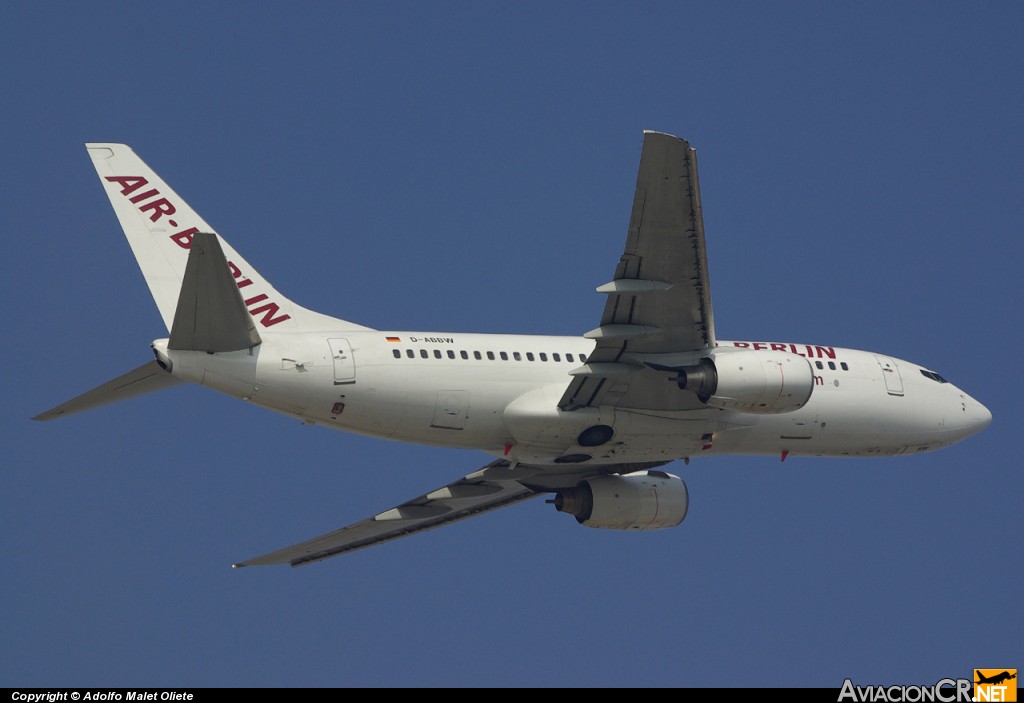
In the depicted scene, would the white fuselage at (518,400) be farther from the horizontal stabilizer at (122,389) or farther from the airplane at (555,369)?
the horizontal stabilizer at (122,389)

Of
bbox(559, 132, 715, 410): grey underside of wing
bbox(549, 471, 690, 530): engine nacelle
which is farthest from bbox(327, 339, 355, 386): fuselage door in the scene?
bbox(549, 471, 690, 530): engine nacelle

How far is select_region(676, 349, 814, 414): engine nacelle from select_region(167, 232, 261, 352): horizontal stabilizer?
9.30 meters

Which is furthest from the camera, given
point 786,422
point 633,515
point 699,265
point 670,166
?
point 633,515

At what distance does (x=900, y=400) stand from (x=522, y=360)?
10002mm

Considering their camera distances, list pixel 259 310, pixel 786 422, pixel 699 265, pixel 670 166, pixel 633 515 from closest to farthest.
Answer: pixel 670 166
pixel 699 265
pixel 259 310
pixel 786 422
pixel 633 515

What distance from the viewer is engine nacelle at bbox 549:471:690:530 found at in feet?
130

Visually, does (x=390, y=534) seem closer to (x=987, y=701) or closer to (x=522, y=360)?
(x=522, y=360)

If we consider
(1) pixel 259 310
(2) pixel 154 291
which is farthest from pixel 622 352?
(2) pixel 154 291

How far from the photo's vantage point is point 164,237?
34.4 meters

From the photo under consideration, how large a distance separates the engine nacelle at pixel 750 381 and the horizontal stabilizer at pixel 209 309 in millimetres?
9301

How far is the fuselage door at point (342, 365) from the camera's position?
32.9 m

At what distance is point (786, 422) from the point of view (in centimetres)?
3728

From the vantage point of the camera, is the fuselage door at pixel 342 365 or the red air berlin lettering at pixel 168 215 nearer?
the fuselage door at pixel 342 365

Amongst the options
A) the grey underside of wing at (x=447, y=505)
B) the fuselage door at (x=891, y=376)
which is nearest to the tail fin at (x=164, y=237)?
the grey underside of wing at (x=447, y=505)
